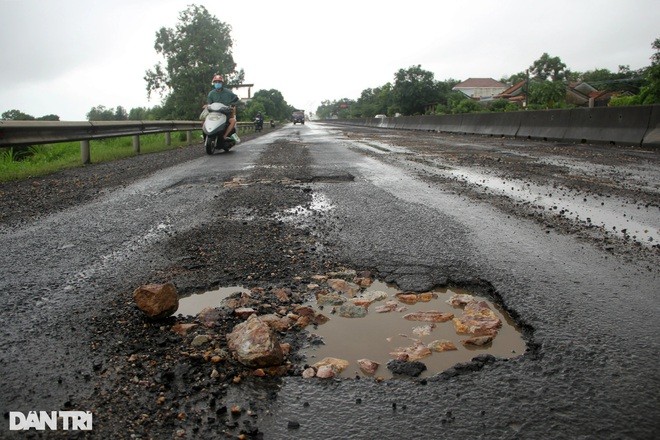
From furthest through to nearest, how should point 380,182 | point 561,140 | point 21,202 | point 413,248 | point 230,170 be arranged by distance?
point 561,140, point 230,170, point 380,182, point 21,202, point 413,248

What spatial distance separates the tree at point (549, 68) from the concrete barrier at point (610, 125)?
111822 millimetres

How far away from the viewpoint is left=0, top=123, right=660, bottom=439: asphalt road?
1.55 metres

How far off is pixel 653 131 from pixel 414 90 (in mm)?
73435

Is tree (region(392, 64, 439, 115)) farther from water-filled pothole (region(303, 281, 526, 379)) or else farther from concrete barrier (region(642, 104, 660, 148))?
water-filled pothole (region(303, 281, 526, 379))

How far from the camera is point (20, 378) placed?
5.70 feet

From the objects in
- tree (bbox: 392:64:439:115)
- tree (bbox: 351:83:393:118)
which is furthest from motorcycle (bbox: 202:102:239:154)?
tree (bbox: 351:83:393:118)

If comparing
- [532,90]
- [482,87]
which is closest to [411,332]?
[532,90]

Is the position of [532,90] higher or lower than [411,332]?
higher

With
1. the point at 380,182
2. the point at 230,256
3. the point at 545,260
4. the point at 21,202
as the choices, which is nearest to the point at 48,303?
the point at 230,256

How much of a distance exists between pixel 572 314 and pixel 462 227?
1.78 metres

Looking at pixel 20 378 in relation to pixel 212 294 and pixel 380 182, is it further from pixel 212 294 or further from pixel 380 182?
pixel 380 182

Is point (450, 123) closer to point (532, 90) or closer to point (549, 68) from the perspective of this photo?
point (532, 90)

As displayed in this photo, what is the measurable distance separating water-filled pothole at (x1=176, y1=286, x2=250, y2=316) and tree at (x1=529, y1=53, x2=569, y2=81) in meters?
125

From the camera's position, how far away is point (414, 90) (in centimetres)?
8138
